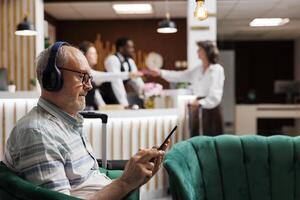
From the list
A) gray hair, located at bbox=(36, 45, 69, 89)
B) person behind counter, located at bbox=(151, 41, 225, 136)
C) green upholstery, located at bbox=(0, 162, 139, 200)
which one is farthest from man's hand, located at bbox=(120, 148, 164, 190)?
person behind counter, located at bbox=(151, 41, 225, 136)

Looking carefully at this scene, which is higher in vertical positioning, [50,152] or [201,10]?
[201,10]

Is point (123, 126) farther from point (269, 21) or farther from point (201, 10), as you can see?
point (201, 10)

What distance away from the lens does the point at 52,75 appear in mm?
1739

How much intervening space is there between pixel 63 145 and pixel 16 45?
5.05 m

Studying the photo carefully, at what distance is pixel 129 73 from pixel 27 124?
148 inches

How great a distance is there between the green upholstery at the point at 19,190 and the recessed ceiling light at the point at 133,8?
7404 mm

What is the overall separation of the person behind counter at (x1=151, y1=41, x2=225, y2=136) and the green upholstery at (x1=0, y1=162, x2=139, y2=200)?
3.35m

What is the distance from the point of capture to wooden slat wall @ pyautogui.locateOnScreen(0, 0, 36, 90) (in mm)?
6367

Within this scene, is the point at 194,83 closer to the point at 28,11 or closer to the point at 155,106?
the point at 155,106

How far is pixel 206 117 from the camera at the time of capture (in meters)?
4.92

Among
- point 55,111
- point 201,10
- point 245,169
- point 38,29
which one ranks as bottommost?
point 245,169

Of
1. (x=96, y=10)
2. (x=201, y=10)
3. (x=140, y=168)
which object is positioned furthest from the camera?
(x=96, y=10)

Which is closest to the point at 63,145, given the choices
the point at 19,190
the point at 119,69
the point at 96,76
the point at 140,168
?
the point at 19,190

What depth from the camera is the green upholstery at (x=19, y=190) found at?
1.58 metres
